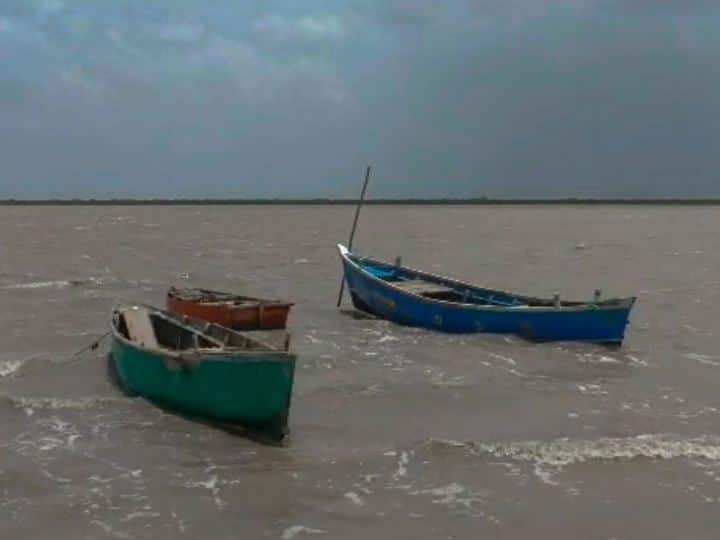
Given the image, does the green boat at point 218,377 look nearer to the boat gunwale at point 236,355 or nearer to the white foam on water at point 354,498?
the boat gunwale at point 236,355

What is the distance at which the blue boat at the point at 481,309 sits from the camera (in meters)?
21.7

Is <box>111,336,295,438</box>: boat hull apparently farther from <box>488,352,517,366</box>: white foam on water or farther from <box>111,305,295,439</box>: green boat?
<box>488,352,517,366</box>: white foam on water

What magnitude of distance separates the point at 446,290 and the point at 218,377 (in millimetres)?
13479

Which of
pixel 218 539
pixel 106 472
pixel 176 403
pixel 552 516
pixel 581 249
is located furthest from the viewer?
pixel 581 249

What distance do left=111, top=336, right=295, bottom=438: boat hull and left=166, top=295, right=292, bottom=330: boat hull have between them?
24.0ft

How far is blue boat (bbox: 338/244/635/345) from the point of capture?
71.1ft

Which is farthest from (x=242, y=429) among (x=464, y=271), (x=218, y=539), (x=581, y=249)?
(x=581, y=249)

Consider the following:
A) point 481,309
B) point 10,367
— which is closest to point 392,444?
point 481,309

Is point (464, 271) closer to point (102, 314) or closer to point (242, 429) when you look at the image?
point (102, 314)

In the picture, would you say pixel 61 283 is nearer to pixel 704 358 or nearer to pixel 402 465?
pixel 704 358

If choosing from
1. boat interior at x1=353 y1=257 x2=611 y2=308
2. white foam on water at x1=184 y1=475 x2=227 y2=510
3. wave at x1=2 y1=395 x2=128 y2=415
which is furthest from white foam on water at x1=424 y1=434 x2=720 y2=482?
boat interior at x1=353 y1=257 x2=611 y2=308

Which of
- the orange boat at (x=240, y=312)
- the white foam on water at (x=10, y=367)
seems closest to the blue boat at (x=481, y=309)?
the orange boat at (x=240, y=312)

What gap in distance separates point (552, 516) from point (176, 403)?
6.72 meters

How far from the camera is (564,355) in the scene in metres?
21.2
